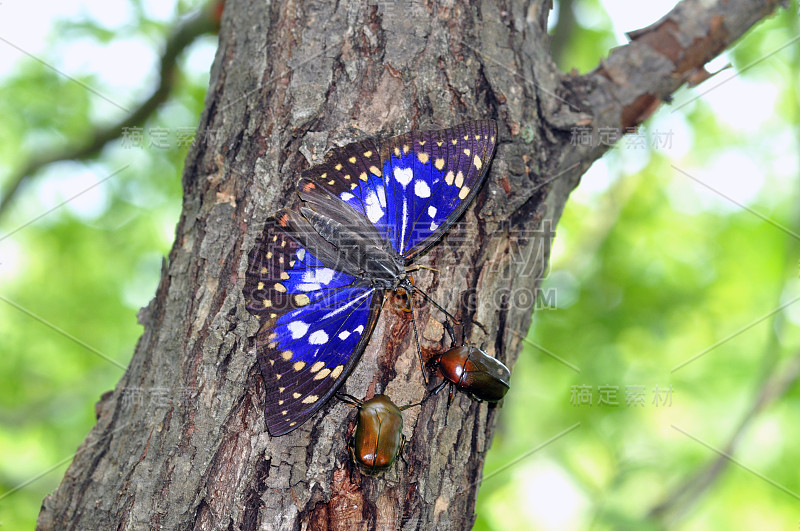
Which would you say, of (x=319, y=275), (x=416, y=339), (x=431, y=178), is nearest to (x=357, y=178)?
(x=431, y=178)

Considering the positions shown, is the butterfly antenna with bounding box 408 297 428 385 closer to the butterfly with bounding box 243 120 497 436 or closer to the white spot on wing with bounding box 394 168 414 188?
the butterfly with bounding box 243 120 497 436

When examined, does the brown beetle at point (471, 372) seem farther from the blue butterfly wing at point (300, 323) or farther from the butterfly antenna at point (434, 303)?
the blue butterfly wing at point (300, 323)

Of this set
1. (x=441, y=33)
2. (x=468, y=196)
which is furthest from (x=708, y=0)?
(x=468, y=196)

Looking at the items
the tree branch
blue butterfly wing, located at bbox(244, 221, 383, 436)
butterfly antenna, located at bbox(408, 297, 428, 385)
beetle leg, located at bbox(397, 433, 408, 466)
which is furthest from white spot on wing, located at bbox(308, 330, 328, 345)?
the tree branch

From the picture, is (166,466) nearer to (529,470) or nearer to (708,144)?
(529,470)

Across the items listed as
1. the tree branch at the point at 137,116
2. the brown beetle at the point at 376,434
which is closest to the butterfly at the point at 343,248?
the brown beetle at the point at 376,434

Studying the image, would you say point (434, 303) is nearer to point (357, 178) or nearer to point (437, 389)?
point (437, 389)
